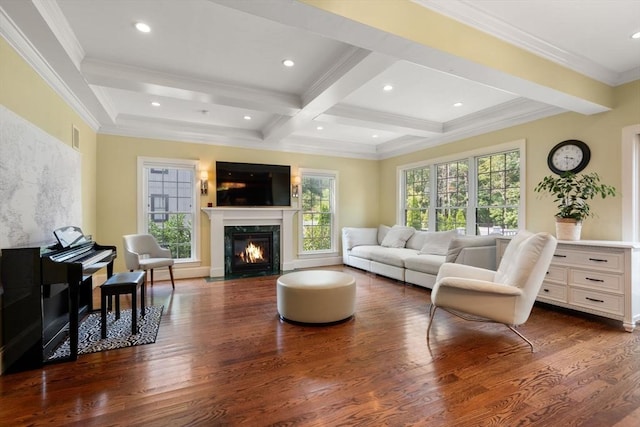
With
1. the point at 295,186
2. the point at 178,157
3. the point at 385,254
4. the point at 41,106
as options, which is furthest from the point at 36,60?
the point at 385,254

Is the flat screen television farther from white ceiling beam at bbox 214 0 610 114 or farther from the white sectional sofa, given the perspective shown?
white ceiling beam at bbox 214 0 610 114

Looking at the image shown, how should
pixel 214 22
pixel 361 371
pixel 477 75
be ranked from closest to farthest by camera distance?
pixel 361 371
pixel 214 22
pixel 477 75

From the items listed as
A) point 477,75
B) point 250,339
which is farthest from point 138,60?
point 477,75

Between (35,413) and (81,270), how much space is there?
0.96 m

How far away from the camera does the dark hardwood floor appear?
1737 mm

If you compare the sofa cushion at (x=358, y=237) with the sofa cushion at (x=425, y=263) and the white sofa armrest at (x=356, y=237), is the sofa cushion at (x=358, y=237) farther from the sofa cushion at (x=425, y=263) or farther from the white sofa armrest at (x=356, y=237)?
the sofa cushion at (x=425, y=263)

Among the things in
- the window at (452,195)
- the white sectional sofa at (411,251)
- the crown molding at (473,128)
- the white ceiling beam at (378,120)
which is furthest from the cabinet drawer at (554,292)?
the white ceiling beam at (378,120)

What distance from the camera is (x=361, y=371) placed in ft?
7.28

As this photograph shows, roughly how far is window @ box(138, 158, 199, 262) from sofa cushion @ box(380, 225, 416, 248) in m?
3.65

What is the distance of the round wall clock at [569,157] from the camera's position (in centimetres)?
373

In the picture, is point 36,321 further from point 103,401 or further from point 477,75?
point 477,75

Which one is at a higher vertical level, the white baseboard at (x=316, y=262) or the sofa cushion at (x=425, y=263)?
the sofa cushion at (x=425, y=263)

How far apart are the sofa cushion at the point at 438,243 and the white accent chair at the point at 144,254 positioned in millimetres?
4101

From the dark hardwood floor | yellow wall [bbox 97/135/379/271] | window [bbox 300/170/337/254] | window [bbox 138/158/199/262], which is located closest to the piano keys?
the dark hardwood floor
